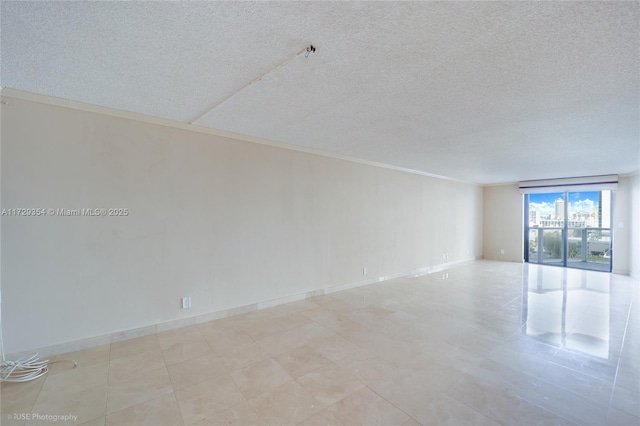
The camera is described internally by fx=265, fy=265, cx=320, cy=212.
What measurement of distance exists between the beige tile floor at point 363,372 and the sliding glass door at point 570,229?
391 centimetres

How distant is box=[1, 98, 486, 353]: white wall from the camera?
8.07 feet

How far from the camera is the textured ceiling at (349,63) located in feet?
4.68

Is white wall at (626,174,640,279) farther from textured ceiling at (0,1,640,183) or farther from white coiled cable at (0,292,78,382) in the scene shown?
white coiled cable at (0,292,78,382)

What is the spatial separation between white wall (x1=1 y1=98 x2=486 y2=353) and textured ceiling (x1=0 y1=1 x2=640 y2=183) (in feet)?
1.36

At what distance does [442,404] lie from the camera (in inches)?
76.0

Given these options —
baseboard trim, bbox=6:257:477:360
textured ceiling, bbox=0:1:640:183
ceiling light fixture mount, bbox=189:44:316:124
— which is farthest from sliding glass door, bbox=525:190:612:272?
ceiling light fixture mount, bbox=189:44:316:124

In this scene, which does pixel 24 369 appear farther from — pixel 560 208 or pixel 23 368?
pixel 560 208

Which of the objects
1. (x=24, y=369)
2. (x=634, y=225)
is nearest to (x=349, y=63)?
(x=24, y=369)

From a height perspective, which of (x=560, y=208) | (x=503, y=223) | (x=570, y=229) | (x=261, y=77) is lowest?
(x=570, y=229)

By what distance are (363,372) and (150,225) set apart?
8.96ft

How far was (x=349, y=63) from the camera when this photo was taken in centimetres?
190

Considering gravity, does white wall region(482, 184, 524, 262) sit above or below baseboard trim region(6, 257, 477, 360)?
above

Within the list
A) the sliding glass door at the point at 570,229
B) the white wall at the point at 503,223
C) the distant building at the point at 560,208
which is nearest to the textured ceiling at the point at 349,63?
the sliding glass door at the point at 570,229

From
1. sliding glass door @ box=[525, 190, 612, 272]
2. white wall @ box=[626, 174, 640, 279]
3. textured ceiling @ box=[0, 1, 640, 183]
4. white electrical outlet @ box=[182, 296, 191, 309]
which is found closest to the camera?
textured ceiling @ box=[0, 1, 640, 183]
